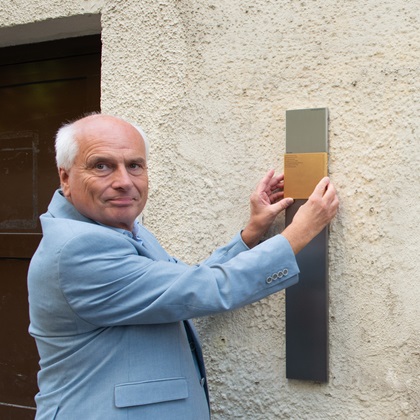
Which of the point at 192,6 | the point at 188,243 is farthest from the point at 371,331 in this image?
the point at 192,6

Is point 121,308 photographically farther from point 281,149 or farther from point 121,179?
point 281,149

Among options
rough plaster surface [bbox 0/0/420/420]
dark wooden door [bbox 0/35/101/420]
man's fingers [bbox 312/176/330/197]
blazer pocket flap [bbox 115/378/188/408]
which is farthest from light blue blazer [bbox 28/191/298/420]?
dark wooden door [bbox 0/35/101/420]

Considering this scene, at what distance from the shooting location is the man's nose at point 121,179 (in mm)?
1535

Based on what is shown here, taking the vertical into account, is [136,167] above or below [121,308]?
above

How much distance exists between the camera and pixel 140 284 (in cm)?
144

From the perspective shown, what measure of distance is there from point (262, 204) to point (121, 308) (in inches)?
23.6

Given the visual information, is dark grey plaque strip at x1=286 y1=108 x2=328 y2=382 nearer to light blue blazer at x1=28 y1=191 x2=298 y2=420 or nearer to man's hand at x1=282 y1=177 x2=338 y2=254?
man's hand at x1=282 y1=177 x2=338 y2=254

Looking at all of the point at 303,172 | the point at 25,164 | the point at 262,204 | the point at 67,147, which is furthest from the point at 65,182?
the point at 25,164

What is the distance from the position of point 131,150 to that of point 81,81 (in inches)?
45.0

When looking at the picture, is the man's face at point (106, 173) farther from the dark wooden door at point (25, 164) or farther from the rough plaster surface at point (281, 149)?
the dark wooden door at point (25, 164)

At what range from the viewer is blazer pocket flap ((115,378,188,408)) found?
1.45 meters

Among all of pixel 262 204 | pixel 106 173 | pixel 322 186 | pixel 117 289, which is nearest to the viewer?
pixel 117 289

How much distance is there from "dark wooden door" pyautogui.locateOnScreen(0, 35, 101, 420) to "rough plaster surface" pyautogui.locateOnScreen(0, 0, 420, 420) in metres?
0.50

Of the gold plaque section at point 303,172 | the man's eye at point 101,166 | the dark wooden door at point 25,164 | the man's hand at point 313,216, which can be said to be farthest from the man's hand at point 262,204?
the dark wooden door at point 25,164
